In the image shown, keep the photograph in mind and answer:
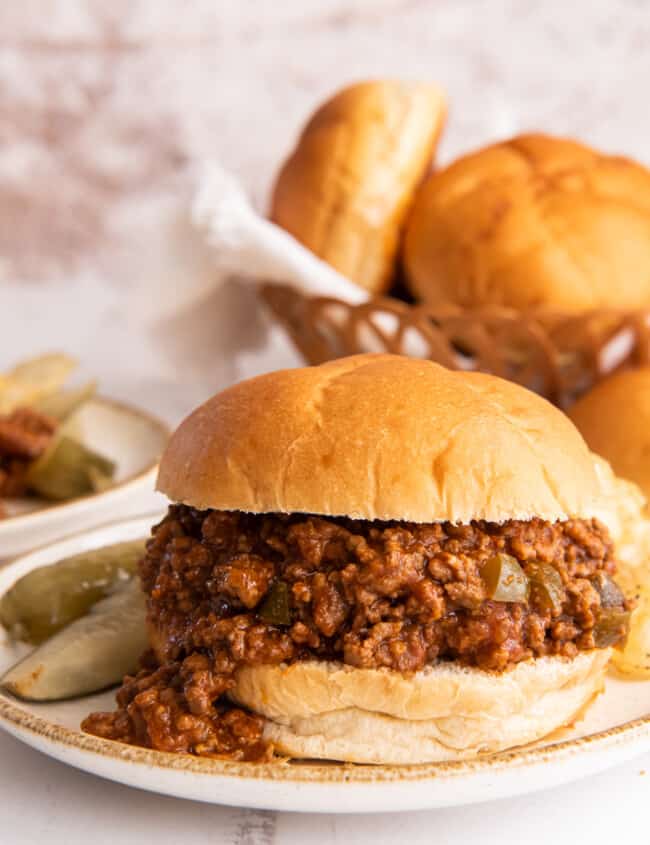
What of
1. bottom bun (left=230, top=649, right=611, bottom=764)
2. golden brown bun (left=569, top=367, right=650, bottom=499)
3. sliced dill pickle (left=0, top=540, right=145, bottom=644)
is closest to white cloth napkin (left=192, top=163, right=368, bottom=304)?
golden brown bun (left=569, top=367, right=650, bottom=499)

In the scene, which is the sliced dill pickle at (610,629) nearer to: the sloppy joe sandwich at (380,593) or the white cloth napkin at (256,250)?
the sloppy joe sandwich at (380,593)

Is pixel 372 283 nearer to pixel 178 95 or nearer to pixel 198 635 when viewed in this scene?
pixel 198 635

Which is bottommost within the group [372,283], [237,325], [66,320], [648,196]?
[66,320]

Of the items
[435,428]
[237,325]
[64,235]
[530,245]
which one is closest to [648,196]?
[530,245]

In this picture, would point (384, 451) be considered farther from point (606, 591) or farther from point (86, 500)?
point (86, 500)

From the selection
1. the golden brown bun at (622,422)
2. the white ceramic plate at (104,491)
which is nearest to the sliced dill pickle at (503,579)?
the golden brown bun at (622,422)

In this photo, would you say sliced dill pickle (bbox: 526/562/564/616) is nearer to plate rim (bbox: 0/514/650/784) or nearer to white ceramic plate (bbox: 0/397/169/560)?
plate rim (bbox: 0/514/650/784)
